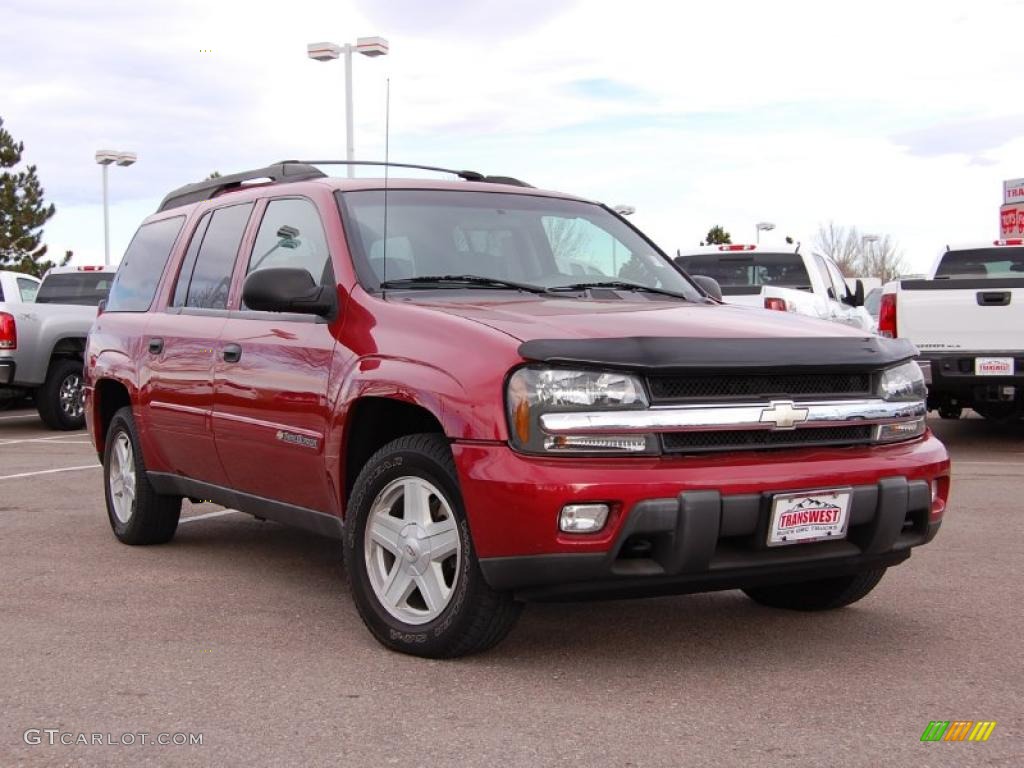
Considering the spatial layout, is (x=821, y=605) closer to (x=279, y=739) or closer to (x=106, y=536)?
(x=279, y=739)

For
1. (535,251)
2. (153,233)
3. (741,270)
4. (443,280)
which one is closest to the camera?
(443,280)

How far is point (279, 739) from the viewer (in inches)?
152

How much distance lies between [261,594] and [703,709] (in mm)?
2450

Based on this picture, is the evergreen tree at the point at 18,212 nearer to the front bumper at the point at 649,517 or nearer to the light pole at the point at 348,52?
the light pole at the point at 348,52

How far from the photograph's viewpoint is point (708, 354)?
14.4 ft

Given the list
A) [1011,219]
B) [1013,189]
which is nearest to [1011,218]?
[1011,219]

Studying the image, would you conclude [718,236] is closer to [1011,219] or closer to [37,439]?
[1011,219]

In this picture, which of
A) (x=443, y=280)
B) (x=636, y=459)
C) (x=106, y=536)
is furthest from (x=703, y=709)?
(x=106, y=536)

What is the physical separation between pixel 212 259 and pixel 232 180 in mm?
561

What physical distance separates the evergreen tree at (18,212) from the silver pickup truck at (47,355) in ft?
104

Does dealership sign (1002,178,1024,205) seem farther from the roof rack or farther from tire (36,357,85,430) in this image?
the roof rack

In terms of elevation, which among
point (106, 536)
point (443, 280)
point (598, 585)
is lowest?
point (106, 536)

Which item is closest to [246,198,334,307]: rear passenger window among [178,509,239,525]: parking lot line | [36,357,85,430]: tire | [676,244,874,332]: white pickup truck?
[178,509,239,525]: parking lot line

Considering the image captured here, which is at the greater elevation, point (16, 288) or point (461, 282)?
point (461, 282)
